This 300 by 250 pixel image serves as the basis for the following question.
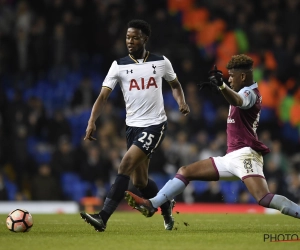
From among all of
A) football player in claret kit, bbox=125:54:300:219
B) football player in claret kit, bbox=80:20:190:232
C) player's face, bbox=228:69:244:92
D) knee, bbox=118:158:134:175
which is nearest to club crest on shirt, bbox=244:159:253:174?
football player in claret kit, bbox=125:54:300:219

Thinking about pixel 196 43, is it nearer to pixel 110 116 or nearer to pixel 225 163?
pixel 110 116

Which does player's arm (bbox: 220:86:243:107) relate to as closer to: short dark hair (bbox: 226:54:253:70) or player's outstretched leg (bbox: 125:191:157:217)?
short dark hair (bbox: 226:54:253:70)

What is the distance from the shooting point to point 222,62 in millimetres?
18484

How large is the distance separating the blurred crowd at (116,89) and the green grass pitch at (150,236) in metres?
5.36

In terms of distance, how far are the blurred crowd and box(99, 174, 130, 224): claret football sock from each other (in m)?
7.16

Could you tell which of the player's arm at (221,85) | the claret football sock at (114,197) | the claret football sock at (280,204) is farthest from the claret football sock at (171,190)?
the player's arm at (221,85)

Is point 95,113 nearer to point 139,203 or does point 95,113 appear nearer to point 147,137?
point 147,137

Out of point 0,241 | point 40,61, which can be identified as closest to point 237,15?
point 40,61

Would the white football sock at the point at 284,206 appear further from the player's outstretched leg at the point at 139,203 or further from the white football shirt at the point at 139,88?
the white football shirt at the point at 139,88

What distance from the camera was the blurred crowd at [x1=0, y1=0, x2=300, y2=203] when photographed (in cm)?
1600

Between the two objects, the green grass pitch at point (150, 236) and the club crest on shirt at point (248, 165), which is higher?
the club crest on shirt at point (248, 165)

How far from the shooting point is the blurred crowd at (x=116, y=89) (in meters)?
16.0

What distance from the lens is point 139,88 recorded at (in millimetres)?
9039

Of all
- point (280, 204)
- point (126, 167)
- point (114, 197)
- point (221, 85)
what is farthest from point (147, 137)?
point (280, 204)
